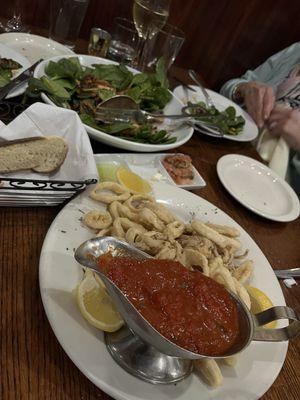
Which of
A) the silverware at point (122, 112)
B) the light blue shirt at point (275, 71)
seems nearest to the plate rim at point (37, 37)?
the silverware at point (122, 112)

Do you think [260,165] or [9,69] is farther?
[260,165]

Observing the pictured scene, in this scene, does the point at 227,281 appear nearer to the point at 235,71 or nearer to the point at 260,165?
the point at 260,165

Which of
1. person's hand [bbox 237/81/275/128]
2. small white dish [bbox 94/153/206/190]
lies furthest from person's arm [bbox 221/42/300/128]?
small white dish [bbox 94/153/206/190]

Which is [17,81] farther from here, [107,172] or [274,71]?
[274,71]

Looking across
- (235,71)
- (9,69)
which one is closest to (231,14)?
(235,71)

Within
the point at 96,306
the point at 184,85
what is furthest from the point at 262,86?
the point at 96,306

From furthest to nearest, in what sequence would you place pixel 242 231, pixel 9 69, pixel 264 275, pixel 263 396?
1. pixel 9 69
2. pixel 242 231
3. pixel 264 275
4. pixel 263 396

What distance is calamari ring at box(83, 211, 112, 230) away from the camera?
113 cm

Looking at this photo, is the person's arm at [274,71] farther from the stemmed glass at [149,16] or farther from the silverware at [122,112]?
the silverware at [122,112]

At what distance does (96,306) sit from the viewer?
89 cm

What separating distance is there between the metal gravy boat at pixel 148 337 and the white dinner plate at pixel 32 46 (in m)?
1.37

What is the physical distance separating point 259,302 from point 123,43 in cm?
174

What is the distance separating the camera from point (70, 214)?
112 cm

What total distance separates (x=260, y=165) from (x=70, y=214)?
114 centimetres
